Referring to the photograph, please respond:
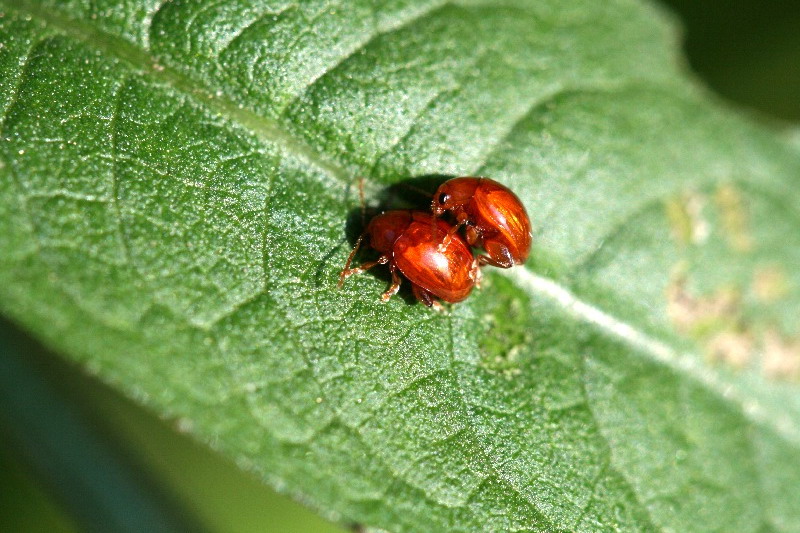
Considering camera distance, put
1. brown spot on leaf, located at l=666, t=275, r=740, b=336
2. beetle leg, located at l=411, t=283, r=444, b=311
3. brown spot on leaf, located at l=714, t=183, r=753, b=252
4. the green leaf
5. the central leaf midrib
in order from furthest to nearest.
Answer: brown spot on leaf, located at l=714, t=183, r=753, b=252 < brown spot on leaf, located at l=666, t=275, r=740, b=336 < beetle leg, located at l=411, t=283, r=444, b=311 < the central leaf midrib < the green leaf

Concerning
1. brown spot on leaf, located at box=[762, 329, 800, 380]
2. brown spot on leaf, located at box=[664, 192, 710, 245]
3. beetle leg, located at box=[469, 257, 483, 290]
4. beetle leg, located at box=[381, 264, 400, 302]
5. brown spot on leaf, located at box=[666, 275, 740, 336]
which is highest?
beetle leg, located at box=[381, 264, 400, 302]

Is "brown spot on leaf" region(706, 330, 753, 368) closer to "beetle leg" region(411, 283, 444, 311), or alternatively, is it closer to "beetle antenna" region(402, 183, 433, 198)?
"beetle leg" region(411, 283, 444, 311)

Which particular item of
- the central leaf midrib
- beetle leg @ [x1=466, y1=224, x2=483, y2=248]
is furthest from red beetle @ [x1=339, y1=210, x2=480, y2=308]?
the central leaf midrib

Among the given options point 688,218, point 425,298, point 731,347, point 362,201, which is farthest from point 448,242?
point 731,347

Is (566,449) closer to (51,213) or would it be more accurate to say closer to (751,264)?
(751,264)

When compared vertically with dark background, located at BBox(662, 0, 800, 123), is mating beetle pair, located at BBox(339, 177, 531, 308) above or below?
above

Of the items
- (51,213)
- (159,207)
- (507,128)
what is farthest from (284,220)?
(507,128)

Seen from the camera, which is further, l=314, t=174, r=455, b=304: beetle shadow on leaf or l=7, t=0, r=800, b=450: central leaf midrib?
l=314, t=174, r=455, b=304: beetle shadow on leaf
